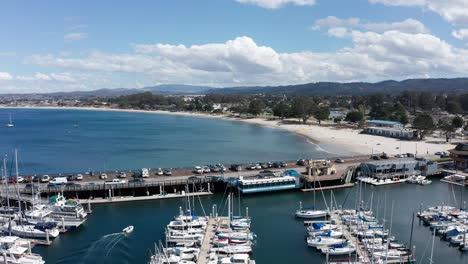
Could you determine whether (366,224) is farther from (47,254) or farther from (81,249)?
(47,254)

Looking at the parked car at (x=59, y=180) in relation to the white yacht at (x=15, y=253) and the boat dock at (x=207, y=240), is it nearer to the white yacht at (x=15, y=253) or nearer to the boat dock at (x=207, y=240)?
the white yacht at (x=15, y=253)

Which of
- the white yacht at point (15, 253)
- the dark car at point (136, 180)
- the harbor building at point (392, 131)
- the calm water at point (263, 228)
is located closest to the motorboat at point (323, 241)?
the calm water at point (263, 228)

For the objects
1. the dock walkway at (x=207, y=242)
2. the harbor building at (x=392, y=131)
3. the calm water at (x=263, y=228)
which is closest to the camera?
the dock walkway at (x=207, y=242)

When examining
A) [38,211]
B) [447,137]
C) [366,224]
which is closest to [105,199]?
[38,211]

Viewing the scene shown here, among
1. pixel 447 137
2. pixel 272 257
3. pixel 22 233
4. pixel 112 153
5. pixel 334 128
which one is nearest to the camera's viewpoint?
pixel 272 257

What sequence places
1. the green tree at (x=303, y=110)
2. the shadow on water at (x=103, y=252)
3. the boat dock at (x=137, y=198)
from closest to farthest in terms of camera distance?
the shadow on water at (x=103, y=252), the boat dock at (x=137, y=198), the green tree at (x=303, y=110)

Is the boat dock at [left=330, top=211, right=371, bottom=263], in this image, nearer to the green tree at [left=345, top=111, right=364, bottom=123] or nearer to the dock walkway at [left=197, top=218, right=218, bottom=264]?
the dock walkway at [left=197, top=218, right=218, bottom=264]
